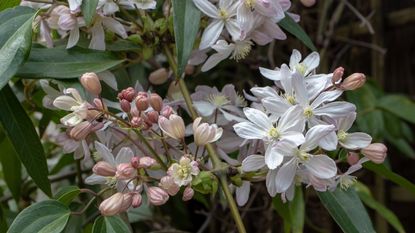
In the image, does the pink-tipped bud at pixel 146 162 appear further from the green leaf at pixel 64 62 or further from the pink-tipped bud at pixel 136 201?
the green leaf at pixel 64 62

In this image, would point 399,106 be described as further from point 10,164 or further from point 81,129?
point 81,129

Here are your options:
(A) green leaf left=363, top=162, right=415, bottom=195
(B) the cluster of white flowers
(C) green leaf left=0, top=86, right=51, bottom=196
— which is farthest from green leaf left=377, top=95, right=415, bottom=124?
(C) green leaf left=0, top=86, right=51, bottom=196

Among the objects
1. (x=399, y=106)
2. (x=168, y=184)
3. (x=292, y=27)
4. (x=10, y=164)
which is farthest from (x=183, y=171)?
(x=399, y=106)

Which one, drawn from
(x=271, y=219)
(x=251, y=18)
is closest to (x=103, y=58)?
(x=251, y=18)

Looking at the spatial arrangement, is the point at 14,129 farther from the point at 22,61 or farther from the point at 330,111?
the point at 330,111

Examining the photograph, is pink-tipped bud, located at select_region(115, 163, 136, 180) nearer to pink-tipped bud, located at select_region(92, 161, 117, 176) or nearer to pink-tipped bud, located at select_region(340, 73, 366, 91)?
pink-tipped bud, located at select_region(92, 161, 117, 176)

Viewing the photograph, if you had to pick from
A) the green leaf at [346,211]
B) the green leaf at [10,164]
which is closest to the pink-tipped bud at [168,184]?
the green leaf at [346,211]
